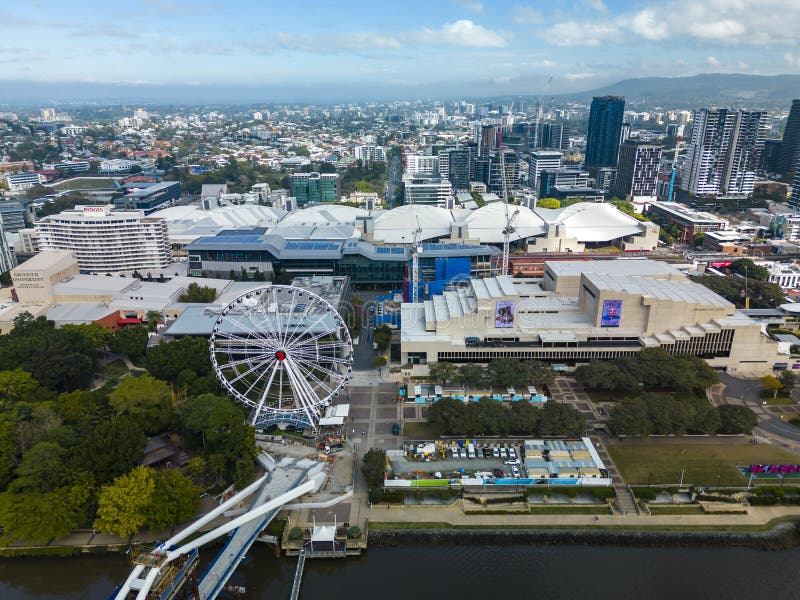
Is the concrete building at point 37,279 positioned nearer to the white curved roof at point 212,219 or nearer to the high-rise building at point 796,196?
the white curved roof at point 212,219

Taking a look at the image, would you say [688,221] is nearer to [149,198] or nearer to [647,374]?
[647,374]

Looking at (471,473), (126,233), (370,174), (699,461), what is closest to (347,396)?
(471,473)

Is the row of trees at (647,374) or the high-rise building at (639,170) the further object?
the high-rise building at (639,170)

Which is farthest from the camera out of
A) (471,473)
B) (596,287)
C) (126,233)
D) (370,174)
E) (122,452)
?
(370,174)

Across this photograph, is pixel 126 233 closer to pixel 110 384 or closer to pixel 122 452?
pixel 110 384

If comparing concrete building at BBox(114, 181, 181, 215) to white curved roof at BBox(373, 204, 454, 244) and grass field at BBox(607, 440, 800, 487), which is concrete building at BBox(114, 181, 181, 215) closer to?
white curved roof at BBox(373, 204, 454, 244)

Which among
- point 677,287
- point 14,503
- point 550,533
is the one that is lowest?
point 550,533

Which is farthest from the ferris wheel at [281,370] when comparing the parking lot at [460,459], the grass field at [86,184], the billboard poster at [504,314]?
the grass field at [86,184]
